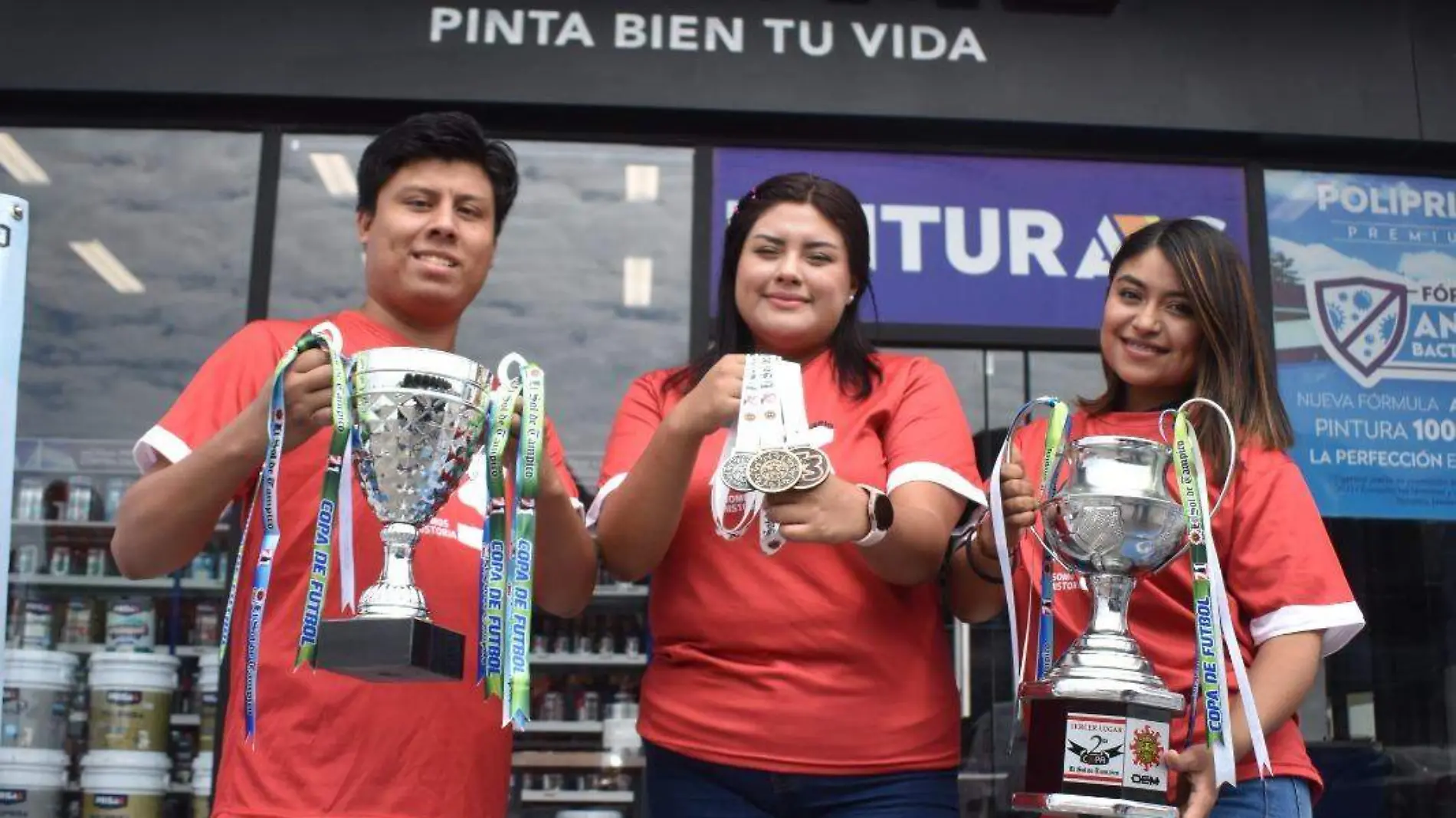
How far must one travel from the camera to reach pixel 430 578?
2.37 metres

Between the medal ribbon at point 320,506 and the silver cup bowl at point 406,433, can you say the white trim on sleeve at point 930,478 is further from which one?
the medal ribbon at point 320,506

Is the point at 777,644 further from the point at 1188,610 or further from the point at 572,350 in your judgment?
the point at 572,350

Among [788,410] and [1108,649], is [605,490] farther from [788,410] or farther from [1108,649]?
[1108,649]

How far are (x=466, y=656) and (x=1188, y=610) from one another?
1.12m

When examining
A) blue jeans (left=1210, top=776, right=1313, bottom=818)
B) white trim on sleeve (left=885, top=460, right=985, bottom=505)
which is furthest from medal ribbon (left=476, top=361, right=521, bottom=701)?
blue jeans (left=1210, top=776, right=1313, bottom=818)

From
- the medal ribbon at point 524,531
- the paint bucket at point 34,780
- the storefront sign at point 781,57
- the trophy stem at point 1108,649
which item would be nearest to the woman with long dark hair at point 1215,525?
the trophy stem at point 1108,649

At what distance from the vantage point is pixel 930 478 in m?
2.36

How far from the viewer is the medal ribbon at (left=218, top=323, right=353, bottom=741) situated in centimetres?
207

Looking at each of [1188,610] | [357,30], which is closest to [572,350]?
[357,30]

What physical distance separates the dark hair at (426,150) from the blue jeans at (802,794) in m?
1.03

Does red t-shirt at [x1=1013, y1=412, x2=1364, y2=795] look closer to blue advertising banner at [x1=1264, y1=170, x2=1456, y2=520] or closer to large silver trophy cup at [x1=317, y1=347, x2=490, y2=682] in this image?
large silver trophy cup at [x1=317, y1=347, x2=490, y2=682]

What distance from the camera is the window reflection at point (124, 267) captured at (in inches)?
171

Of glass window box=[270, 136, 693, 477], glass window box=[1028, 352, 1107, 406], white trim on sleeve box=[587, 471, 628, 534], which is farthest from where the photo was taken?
glass window box=[270, 136, 693, 477]

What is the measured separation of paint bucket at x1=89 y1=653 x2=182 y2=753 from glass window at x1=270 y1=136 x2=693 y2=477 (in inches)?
42.0
